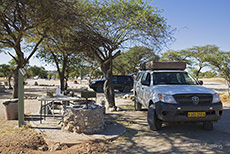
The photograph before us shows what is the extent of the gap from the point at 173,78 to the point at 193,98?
6.99 feet

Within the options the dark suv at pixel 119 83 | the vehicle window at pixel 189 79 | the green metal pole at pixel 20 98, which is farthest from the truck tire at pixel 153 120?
the dark suv at pixel 119 83

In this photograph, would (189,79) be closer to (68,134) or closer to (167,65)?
(167,65)

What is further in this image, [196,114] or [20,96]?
[20,96]

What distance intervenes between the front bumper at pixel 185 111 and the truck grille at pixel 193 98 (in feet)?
0.42

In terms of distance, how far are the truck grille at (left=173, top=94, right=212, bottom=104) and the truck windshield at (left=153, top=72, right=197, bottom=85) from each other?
158cm

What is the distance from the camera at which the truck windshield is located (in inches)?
295

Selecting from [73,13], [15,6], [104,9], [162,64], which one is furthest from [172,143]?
[104,9]

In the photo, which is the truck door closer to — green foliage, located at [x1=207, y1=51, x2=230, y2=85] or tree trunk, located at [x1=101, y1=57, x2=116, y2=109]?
tree trunk, located at [x1=101, y1=57, x2=116, y2=109]

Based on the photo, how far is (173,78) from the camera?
776 centimetres

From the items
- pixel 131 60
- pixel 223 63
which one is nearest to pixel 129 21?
pixel 223 63

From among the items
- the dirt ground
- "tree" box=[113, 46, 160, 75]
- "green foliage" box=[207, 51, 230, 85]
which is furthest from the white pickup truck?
"tree" box=[113, 46, 160, 75]

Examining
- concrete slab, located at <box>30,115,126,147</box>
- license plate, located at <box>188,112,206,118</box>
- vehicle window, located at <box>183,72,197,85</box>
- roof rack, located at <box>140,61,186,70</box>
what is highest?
roof rack, located at <box>140,61,186,70</box>

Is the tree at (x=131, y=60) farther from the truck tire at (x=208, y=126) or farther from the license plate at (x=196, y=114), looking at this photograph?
the license plate at (x=196, y=114)

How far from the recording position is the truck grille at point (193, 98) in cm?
569
